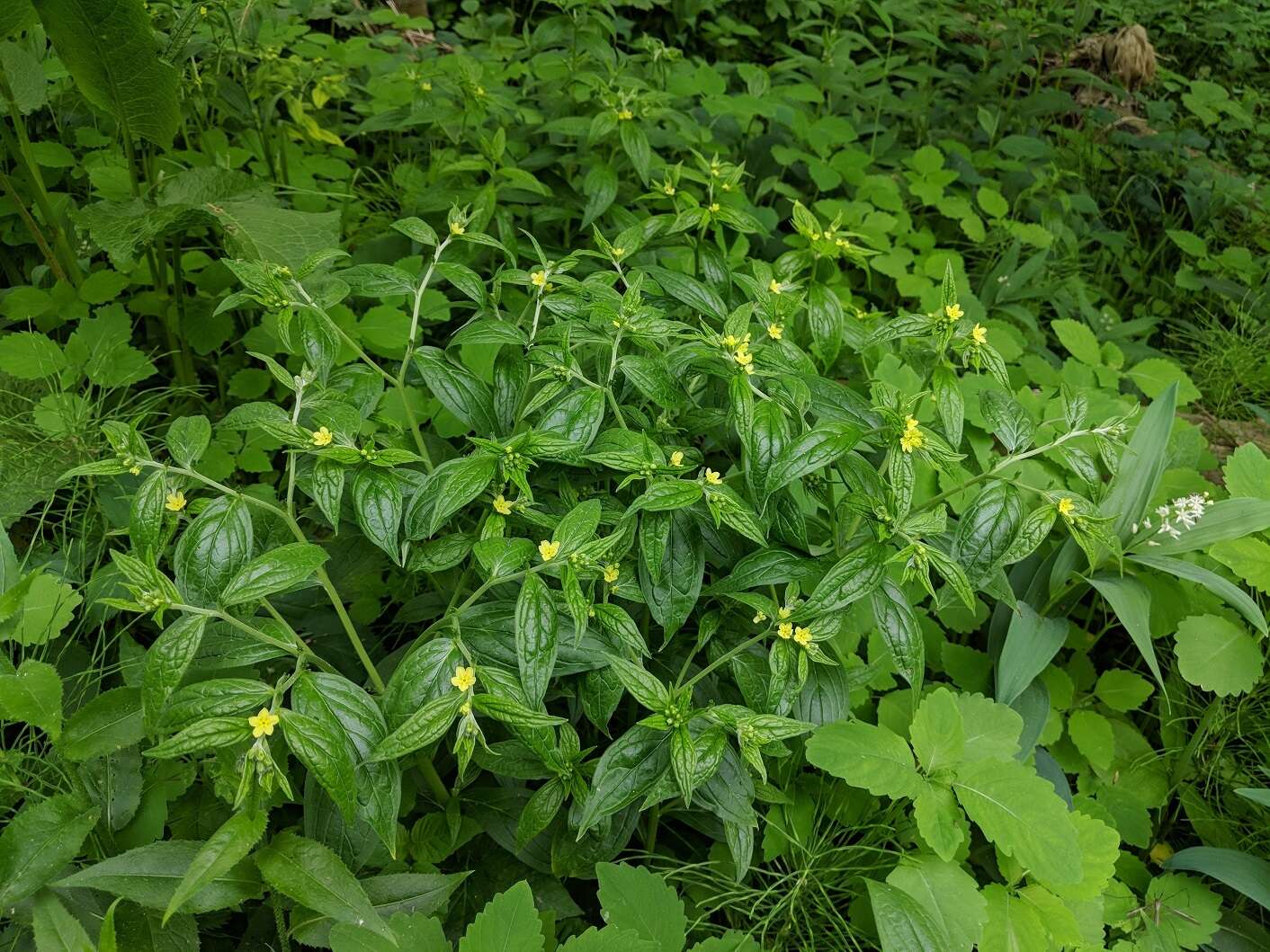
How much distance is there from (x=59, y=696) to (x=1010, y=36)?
13.6 ft

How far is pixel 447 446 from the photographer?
1536 mm

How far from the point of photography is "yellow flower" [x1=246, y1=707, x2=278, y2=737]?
3.22 ft

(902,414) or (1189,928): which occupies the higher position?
(902,414)

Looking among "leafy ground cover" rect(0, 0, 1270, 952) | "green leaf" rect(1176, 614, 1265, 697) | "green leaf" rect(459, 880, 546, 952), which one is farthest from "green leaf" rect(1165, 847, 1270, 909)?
"green leaf" rect(459, 880, 546, 952)

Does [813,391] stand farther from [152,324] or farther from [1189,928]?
[152,324]

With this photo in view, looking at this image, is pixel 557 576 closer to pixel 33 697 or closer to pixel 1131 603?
pixel 33 697

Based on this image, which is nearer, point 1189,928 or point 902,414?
point 902,414

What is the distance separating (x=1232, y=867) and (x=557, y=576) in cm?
138

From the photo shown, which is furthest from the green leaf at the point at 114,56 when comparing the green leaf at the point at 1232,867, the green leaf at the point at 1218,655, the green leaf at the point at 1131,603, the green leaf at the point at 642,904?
the green leaf at the point at 1232,867

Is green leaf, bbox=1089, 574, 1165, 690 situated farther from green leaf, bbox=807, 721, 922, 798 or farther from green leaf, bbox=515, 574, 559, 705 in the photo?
green leaf, bbox=515, 574, 559, 705

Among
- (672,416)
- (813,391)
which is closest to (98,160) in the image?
(672,416)

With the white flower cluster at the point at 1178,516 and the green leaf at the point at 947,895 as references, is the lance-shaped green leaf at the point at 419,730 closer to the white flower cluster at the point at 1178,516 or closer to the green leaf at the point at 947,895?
the green leaf at the point at 947,895

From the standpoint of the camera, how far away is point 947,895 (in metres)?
1.38

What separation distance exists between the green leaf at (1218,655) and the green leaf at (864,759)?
0.71 meters
